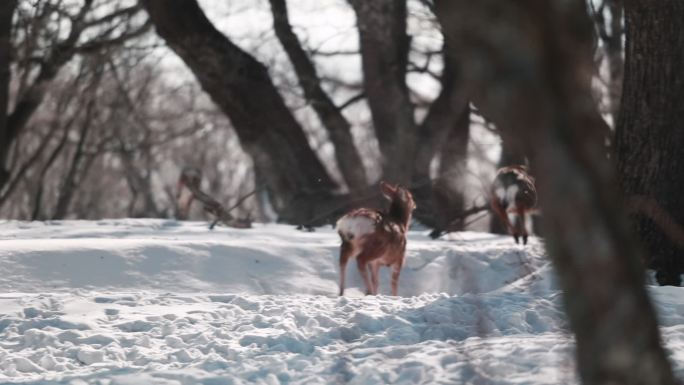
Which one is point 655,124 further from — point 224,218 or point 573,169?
point 573,169

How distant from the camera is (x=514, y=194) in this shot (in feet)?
48.6

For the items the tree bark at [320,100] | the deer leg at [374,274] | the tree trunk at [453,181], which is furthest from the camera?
the tree bark at [320,100]

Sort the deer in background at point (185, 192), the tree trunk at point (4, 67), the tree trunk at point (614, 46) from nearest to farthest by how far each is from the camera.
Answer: the tree trunk at point (4, 67) → the deer in background at point (185, 192) → the tree trunk at point (614, 46)

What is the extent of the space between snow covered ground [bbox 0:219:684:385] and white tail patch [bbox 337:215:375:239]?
0.89 metres

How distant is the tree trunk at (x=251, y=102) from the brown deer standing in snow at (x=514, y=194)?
685cm

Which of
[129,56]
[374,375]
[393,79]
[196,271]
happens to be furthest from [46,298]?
[129,56]

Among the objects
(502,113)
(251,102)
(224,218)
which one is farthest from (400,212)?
(502,113)

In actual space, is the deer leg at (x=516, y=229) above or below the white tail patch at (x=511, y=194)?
below

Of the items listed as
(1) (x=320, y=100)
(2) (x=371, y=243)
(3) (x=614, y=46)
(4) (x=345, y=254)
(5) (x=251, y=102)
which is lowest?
(4) (x=345, y=254)

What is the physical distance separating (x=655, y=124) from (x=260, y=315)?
498 centimetres

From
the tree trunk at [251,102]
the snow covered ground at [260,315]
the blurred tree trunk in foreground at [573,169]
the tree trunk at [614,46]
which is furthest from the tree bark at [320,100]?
the blurred tree trunk in foreground at [573,169]

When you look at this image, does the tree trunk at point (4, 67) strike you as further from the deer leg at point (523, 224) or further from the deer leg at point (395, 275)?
the deer leg at point (395, 275)

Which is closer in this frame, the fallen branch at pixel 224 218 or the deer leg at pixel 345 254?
the deer leg at pixel 345 254

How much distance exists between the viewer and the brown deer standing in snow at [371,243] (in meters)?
12.8
